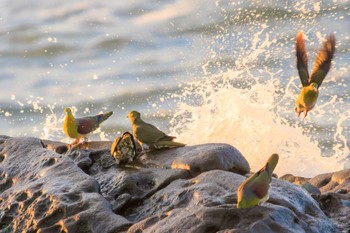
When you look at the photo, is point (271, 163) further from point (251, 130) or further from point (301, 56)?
point (251, 130)

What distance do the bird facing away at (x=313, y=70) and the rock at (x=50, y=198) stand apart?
2277mm

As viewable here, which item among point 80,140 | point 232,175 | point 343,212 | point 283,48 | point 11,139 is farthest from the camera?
point 283,48

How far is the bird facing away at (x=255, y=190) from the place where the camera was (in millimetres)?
4594

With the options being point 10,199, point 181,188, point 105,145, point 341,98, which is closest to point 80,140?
point 105,145

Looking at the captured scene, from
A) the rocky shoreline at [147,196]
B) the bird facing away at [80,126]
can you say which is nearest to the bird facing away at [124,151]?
the rocky shoreline at [147,196]

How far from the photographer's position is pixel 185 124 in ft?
29.5

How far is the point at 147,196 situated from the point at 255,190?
1107 millimetres

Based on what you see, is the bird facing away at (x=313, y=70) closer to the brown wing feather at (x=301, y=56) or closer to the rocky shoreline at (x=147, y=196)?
the brown wing feather at (x=301, y=56)

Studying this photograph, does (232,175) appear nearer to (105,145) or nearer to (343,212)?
(343,212)

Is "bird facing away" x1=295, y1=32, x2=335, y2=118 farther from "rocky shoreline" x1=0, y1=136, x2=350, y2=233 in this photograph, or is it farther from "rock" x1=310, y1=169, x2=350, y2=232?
"rocky shoreline" x1=0, y1=136, x2=350, y2=233

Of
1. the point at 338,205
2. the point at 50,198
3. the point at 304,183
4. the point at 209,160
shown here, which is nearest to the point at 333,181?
the point at 304,183

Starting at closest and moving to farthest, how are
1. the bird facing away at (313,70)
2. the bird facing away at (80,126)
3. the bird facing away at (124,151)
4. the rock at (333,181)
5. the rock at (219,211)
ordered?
the rock at (219,211), the bird facing away at (124,151), the rock at (333,181), the bird facing away at (80,126), the bird facing away at (313,70)

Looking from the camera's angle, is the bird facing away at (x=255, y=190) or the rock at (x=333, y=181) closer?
the bird facing away at (x=255, y=190)

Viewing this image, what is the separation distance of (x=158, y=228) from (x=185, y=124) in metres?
4.32
